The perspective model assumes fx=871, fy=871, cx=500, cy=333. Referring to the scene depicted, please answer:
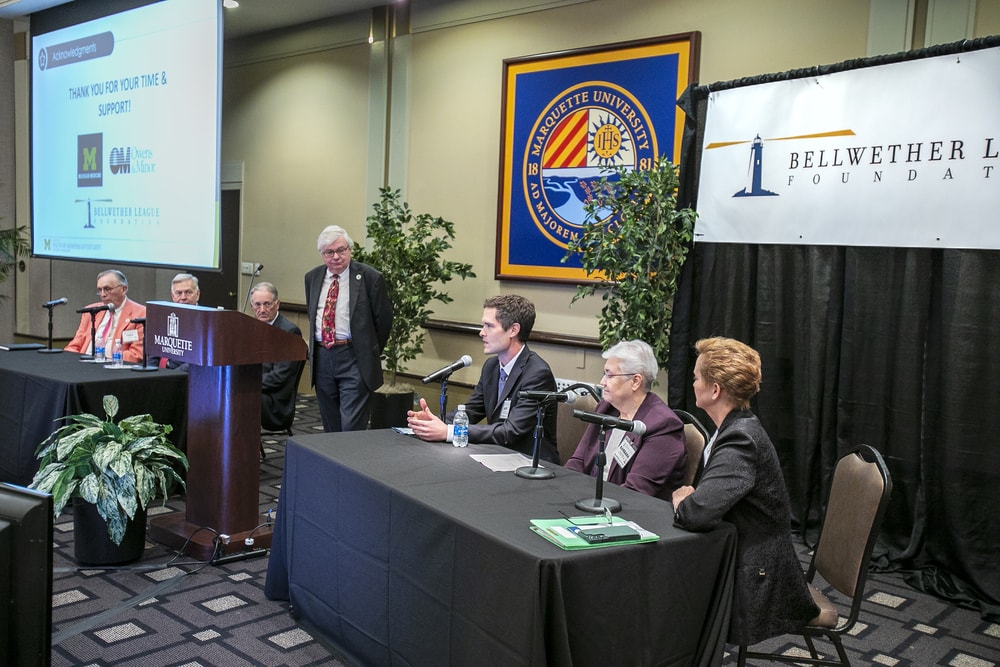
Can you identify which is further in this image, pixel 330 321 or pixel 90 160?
pixel 90 160

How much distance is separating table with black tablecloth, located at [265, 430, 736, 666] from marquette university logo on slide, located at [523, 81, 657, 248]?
2948 mm

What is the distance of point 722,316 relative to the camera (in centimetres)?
445

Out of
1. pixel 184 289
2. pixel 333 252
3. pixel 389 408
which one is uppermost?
pixel 333 252

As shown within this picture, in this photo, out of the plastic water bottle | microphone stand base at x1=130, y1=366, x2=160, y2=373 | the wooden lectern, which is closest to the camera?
the plastic water bottle

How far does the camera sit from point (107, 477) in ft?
10.7

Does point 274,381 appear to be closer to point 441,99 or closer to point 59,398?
point 59,398

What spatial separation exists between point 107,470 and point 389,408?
2.79 metres

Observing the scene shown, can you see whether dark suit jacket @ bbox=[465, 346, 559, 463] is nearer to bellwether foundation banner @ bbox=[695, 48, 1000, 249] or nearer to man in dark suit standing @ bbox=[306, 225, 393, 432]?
man in dark suit standing @ bbox=[306, 225, 393, 432]

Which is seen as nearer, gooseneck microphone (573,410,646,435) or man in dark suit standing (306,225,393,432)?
gooseneck microphone (573,410,646,435)

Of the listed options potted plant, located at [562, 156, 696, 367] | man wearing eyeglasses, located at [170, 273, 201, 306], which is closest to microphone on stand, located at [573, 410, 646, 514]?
potted plant, located at [562, 156, 696, 367]

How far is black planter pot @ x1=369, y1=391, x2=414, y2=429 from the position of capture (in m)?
5.95

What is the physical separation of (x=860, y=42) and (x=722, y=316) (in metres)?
1.56

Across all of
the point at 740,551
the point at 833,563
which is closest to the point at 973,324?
the point at 833,563

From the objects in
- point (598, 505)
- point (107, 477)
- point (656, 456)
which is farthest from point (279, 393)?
point (598, 505)
